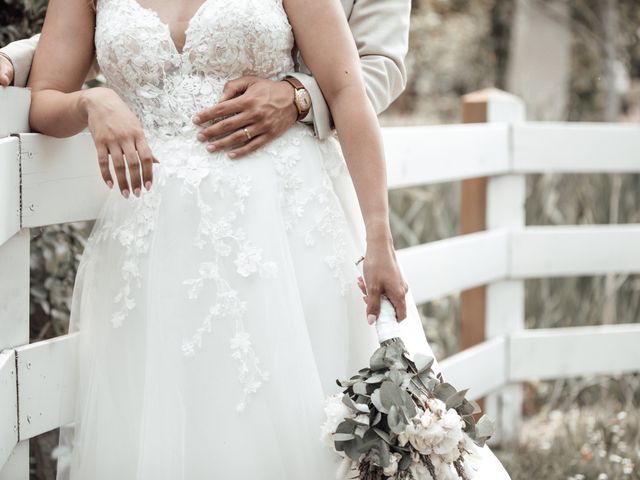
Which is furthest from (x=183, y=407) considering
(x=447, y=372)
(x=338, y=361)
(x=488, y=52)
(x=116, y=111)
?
(x=488, y=52)

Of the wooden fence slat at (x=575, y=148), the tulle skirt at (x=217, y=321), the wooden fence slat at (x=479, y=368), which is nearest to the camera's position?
the tulle skirt at (x=217, y=321)

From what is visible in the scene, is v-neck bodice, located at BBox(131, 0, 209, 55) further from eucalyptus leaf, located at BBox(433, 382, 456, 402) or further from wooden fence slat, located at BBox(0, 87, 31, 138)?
eucalyptus leaf, located at BBox(433, 382, 456, 402)

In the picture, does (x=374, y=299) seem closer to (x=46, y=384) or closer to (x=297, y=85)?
(x=297, y=85)

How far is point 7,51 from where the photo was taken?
93.2 inches

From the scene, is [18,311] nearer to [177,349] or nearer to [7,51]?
[177,349]

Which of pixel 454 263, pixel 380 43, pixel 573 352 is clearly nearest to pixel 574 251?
pixel 573 352

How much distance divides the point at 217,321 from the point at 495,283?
8.03 feet

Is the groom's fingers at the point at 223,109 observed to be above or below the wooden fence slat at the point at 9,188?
above

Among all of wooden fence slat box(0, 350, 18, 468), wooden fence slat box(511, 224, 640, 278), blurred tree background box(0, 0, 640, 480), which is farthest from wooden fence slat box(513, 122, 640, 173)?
wooden fence slat box(0, 350, 18, 468)

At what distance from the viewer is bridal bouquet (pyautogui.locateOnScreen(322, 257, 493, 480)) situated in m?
1.92

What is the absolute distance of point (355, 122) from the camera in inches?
90.1

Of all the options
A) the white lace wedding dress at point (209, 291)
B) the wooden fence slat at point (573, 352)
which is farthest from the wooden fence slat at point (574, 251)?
the white lace wedding dress at point (209, 291)

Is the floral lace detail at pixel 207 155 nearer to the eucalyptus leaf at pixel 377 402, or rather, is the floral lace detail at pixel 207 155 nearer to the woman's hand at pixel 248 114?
the woman's hand at pixel 248 114

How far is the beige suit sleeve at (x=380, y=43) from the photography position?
8.67 ft
